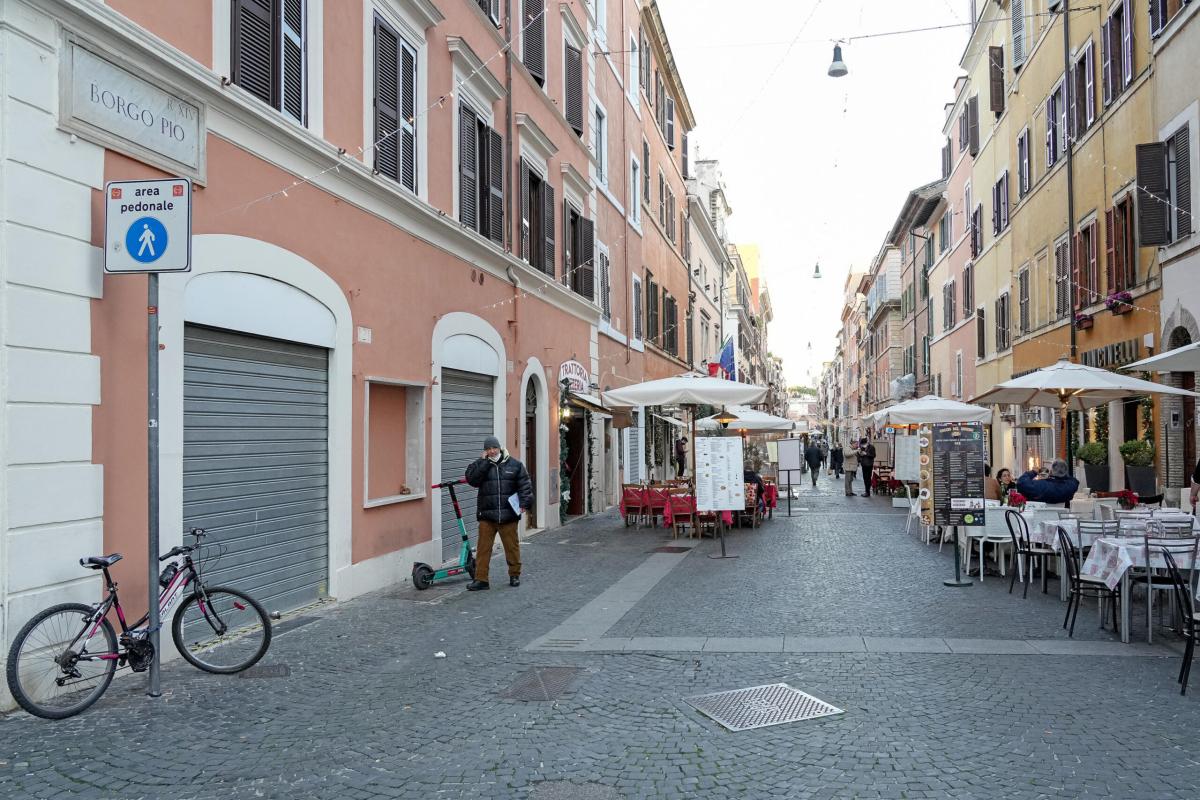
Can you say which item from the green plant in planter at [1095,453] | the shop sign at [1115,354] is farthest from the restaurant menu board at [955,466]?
the green plant in planter at [1095,453]

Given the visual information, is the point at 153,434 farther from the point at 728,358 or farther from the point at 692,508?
the point at 728,358

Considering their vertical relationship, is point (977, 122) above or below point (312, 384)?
above

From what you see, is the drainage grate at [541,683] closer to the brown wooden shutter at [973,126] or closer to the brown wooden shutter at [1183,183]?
the brown wooden shutter at [1183,183]

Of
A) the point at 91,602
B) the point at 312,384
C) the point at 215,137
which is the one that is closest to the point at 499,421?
the point at 312,384

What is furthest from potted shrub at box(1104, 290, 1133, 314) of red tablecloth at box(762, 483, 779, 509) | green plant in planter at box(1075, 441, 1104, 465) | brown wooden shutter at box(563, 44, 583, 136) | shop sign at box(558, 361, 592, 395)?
brown wooden shutter at box(563, 44, 583, 136)

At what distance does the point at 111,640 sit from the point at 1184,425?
14.7 metres

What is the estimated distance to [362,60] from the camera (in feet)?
34.3

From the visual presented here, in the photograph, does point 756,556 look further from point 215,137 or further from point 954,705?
point 215,137

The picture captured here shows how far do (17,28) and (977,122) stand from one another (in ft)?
95.8

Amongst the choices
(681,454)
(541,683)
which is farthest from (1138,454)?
(681,454)

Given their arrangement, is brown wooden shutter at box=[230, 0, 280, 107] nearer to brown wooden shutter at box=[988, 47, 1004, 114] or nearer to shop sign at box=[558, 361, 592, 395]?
shop sign at box=[558, 361, 592, 395]

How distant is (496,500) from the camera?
1064 cm

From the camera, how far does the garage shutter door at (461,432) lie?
12.9 m

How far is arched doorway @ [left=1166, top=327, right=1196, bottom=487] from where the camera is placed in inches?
569
